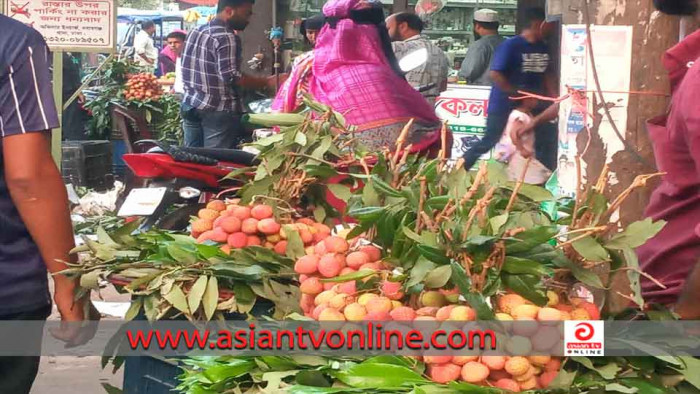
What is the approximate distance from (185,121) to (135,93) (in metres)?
2.65

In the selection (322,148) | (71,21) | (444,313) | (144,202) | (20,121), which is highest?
(71,21)

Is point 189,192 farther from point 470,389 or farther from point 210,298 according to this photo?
point 470,389

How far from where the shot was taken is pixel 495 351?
7.68ft

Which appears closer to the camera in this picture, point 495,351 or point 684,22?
point 495,351

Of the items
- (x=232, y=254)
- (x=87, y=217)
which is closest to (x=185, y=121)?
(x=87, y=217)

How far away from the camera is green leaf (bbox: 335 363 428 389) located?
2336mm

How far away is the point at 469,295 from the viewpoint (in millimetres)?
2367

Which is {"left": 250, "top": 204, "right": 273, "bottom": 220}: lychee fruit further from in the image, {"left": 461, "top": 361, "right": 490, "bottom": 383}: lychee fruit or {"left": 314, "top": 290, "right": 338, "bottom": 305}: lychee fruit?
{"left": 461, "top": 361, "right": 490, "bottom": 383}: lychee fruit

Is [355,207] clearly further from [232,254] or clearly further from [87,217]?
[87,217]

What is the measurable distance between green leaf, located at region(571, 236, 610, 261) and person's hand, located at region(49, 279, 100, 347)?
4.66 ft

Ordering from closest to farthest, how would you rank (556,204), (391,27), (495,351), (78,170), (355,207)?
(495,351) → (355,207) → (556,204) → (391,27) → (78,170)

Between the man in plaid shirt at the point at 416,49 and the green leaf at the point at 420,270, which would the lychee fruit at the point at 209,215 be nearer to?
the green leaf at the point at 420,270

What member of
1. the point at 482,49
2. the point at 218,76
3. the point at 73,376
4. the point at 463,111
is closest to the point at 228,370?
the point at 73,376

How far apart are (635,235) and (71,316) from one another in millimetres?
1568
